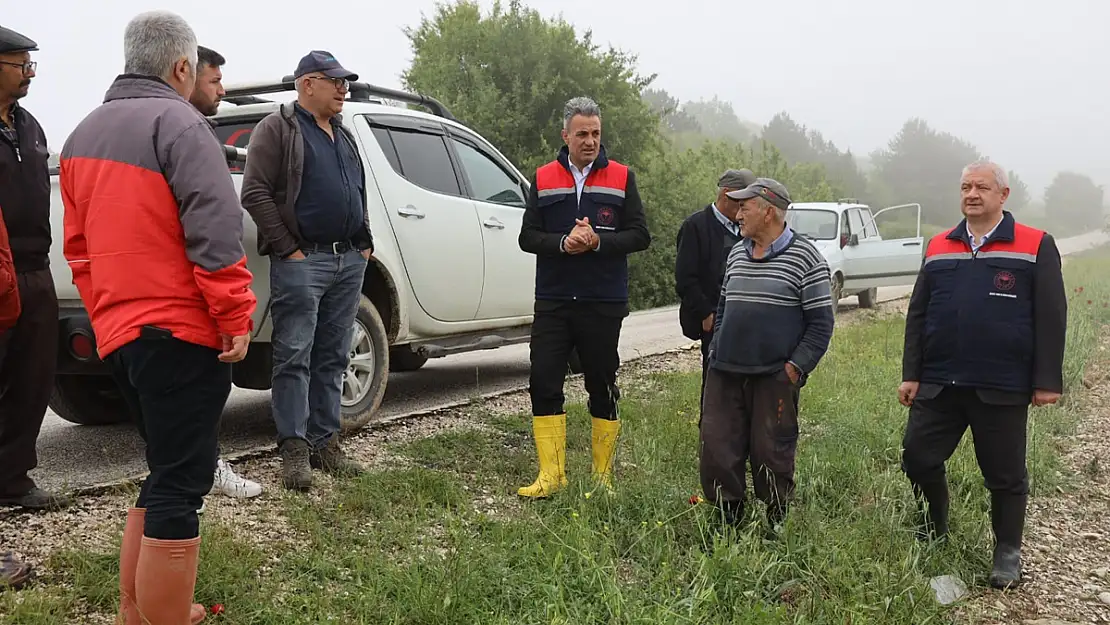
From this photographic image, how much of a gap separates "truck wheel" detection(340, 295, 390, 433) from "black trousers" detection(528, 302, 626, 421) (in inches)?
51.4

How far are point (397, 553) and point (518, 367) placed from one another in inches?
205

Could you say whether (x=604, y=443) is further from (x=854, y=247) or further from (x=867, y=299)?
(x=867, y=299)

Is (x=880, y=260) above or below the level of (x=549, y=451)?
above

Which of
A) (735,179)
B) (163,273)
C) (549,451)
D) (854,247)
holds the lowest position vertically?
(549,451)

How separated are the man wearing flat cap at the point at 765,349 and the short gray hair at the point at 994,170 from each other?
0.77 metres

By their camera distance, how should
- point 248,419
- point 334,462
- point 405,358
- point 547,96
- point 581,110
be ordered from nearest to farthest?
point 581,110 < point 334,462 < point 248,419 < point 405,358 < point 547,96

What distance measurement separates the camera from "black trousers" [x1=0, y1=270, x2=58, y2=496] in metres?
4.00

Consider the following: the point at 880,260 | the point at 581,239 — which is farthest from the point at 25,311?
the point at 880,260

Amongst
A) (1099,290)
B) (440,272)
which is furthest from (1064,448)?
(1099,290)

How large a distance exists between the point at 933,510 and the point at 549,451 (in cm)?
184

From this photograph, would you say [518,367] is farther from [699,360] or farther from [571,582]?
[571,582]

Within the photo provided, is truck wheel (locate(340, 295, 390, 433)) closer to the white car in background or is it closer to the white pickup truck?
the white pickup truck

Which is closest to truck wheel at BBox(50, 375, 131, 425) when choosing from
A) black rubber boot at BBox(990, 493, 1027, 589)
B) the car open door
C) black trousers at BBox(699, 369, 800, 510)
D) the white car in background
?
black trousers at BBox(699, 369, 800, 510)

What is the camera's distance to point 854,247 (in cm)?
1533
